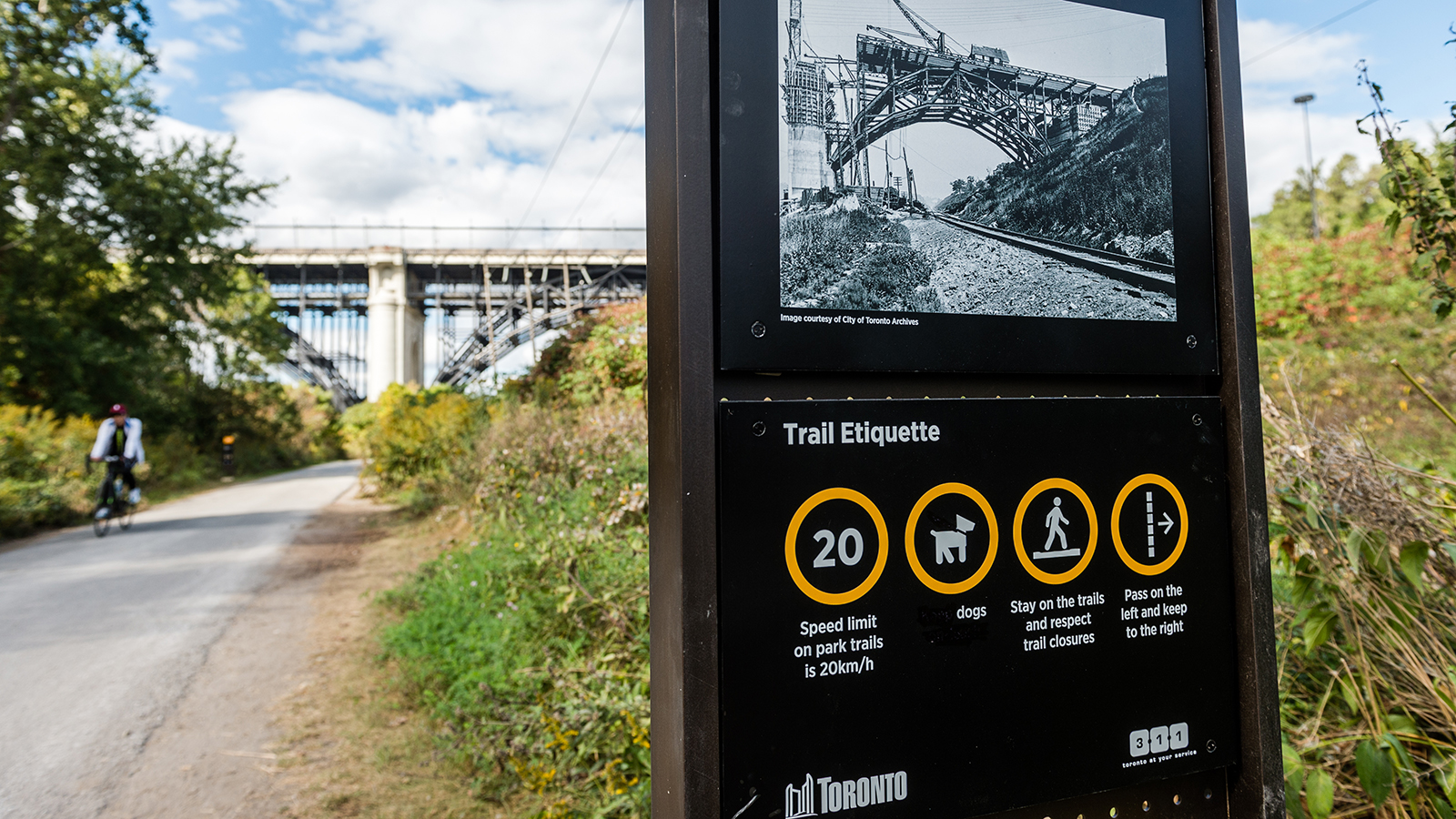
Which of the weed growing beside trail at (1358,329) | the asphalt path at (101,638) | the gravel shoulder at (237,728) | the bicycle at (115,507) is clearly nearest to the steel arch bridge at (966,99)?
the gravel shoulder at (237,728)

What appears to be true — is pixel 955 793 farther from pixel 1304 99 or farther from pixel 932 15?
pixel 1304 99

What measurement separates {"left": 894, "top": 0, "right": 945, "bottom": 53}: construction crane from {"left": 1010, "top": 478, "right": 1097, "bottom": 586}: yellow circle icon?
0.88 meters

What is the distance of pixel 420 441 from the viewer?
12445 millimetres

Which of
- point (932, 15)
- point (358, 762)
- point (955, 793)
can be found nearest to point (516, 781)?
point (358, 762)

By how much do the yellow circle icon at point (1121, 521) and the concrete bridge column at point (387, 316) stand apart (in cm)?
3246

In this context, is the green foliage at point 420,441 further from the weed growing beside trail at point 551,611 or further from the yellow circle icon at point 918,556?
the yellow circle icon at point 918,556

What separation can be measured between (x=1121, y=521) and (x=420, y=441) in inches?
482

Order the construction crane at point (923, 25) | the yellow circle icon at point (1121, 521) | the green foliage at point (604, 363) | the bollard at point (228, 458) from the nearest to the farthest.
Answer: the construction crane at point (923, 25), the yellow circle icon at point (1121, 521), the green foliage at point (604, 363), the bollard at point (228, 458)

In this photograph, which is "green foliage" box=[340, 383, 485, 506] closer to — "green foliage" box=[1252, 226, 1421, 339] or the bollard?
the bollard

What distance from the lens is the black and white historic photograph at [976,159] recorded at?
1.42m

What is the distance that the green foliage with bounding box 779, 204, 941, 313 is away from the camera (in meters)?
1.41

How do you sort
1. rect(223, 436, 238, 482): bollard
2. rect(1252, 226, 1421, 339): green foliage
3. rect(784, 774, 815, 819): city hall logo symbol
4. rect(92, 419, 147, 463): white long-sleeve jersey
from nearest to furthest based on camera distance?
rect(784, 774, 815, 819): city hall logo symbol, rect(92, 419, 147, 463): white long-sleeve jersey, rect(1252, 226, 1421, 339): green foliage, rect(223, 436, 238, 482): bollard

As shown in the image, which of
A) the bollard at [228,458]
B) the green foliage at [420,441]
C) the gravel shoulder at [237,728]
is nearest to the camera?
the gravel shoulder at [237,728]

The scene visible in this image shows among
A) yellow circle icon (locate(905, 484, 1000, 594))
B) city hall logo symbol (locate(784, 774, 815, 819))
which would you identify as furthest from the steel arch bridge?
Result: city hall logo symbol (locate(784, 774, 815, 819))
